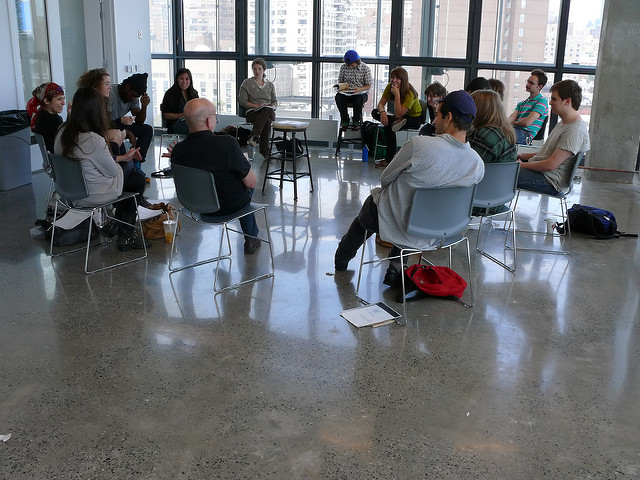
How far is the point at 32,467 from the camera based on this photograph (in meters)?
2.35

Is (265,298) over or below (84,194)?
below

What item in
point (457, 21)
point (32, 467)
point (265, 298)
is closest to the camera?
point (32, 467)

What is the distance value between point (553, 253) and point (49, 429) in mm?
3744

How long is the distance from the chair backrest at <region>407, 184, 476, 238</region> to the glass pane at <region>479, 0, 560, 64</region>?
20.1ft

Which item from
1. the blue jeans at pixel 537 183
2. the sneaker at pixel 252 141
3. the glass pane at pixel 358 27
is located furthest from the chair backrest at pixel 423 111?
the blue jeans at pixel 537 183

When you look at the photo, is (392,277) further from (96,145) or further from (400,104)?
(400,104)

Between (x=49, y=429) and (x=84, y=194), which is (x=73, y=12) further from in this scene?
(x=49, y=429)

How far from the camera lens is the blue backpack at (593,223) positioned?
5273 millimetres

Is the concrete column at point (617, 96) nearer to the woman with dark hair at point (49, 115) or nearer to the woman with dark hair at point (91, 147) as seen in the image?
the woman with dark hair at point (91, 147)

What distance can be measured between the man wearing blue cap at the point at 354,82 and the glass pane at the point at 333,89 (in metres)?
0.25

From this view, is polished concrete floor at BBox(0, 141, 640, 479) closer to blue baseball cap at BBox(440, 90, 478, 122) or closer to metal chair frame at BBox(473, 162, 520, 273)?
metal chair frame at BBox(473, 162, 520, 273)

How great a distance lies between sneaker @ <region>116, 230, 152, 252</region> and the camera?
4.71m

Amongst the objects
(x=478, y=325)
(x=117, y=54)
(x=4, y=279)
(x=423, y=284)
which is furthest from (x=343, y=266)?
(x=117, y=54)

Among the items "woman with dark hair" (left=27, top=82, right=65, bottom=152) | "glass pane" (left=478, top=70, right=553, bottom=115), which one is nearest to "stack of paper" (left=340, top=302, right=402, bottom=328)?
"woman with dark hair" (left=27, top=82, right=65, bottom=152)
